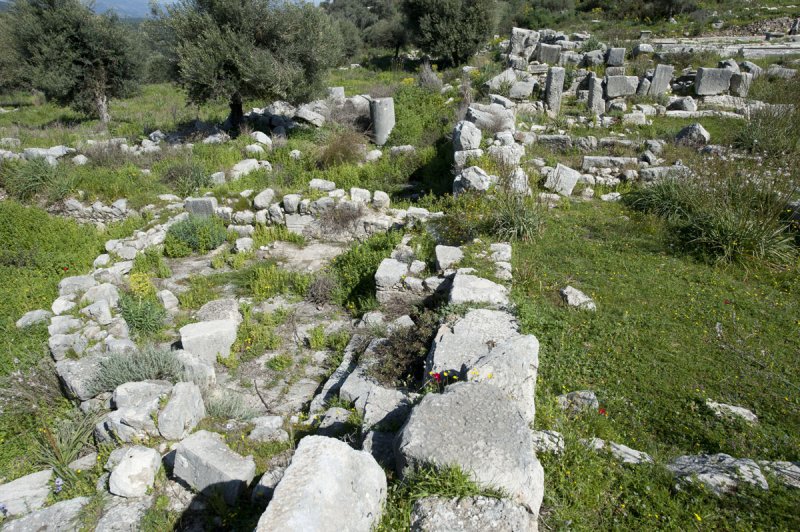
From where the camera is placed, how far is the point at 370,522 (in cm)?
325

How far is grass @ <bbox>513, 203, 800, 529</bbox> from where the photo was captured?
3750 millimetres

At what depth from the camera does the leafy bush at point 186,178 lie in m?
12.0

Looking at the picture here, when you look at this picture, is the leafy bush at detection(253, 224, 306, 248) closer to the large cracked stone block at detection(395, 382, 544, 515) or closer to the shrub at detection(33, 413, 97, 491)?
the shrub at detection(33, 413, 97, 491)

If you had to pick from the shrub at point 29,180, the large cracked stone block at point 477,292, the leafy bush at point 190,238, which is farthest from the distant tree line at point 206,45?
the large cracked stone block at point 477,292

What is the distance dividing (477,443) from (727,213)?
21.7 ft

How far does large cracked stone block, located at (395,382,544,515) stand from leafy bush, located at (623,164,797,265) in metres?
5.53

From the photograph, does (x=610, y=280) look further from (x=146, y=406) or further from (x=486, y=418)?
(x=146, y=406)

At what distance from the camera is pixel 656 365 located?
17.7 ft

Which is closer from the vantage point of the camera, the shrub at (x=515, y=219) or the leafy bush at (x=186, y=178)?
the shrub at (x=515, y=219)

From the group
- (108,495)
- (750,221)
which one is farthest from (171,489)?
(750,221)

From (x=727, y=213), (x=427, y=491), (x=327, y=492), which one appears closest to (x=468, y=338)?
(x=427, y=491)

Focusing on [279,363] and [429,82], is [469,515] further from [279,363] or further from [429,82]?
[429,82]

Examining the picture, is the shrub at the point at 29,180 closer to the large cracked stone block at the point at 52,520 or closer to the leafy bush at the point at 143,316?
the leafy bush at the point at 143,316

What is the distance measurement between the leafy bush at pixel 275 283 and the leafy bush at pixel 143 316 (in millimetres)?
1492
